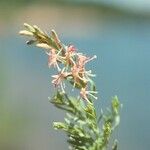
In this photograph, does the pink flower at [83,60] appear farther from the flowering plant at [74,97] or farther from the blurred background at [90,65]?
the blurred background at [90,65]

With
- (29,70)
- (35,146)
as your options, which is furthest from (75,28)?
(35,146)

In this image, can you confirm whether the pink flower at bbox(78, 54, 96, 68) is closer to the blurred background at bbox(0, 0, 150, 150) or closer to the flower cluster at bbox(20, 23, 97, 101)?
the flower cluster at bbox(20, 23, 97, 101)

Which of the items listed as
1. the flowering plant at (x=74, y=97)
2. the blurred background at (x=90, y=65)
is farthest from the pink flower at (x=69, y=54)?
the blurred background at (x=90, y=65)

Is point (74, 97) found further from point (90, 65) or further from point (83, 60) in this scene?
point (90, 65)

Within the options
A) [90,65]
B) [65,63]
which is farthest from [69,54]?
[90,65]

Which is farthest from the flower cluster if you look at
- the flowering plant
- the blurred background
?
the blurred background

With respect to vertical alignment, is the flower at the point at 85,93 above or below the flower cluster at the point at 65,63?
below
